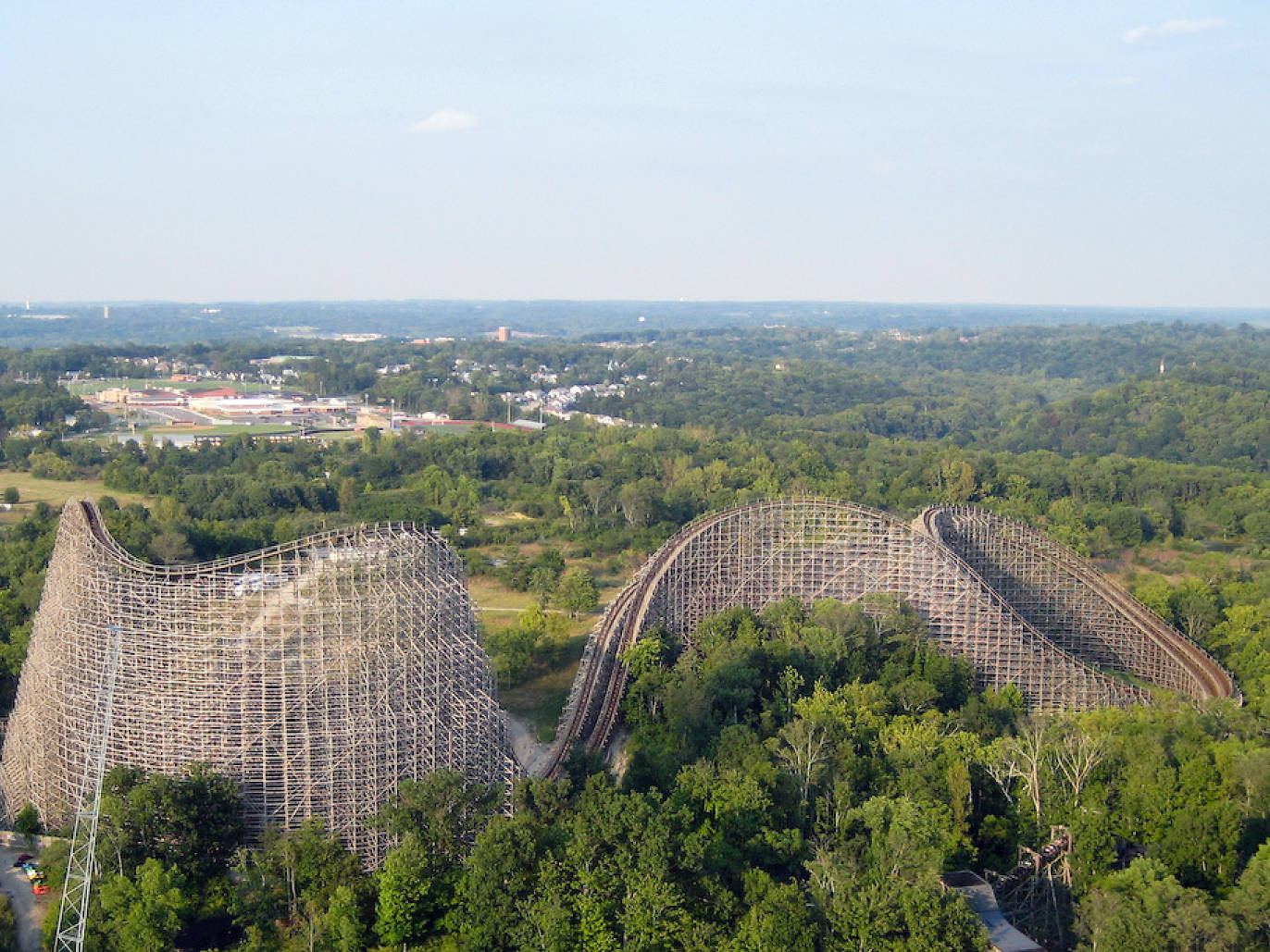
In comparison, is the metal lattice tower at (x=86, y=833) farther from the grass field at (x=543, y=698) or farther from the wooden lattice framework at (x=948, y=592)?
the wooden lattice framework at (x=948, y=592)

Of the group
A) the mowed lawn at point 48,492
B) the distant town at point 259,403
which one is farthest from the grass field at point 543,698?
the distant town at point 259,403

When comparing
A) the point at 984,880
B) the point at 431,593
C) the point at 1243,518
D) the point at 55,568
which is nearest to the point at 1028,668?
the point at 984,880

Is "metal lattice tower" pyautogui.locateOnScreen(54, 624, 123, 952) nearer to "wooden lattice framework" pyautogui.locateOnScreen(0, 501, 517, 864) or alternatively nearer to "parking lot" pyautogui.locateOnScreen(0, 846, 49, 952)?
"wooden lattice framework" pyautogui.locateOnScreen(0, 501, 517, 864)

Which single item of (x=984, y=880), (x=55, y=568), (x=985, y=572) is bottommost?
(x=984, y=880)

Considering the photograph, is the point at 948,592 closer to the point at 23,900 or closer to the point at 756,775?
the point at 756,775

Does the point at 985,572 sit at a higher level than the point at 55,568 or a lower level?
lower

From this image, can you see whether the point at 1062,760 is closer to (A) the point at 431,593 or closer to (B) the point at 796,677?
(B) the point at 796,677
